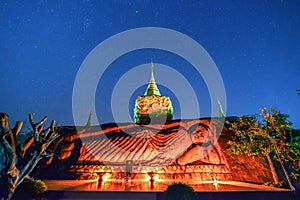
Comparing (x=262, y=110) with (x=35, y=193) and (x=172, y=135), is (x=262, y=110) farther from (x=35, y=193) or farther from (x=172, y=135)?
(x=35, y=193)

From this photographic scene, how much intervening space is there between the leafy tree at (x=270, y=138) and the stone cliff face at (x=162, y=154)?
111 centimetres

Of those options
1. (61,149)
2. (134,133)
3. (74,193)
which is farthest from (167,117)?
(74,193)

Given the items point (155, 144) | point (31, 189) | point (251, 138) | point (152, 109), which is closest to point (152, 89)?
point (152, 109)

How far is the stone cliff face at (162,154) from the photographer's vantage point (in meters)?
8.87

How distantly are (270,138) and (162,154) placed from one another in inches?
185

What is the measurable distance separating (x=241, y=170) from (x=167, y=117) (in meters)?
10.4

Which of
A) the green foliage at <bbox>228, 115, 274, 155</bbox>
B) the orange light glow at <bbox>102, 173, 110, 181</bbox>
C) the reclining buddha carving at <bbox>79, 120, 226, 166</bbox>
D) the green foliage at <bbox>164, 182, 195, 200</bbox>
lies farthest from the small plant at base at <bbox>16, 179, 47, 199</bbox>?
the green foliage at <bbox>228, 115, 274, 155</bbox>

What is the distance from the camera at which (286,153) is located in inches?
296

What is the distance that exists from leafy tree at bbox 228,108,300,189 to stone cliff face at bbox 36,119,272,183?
1110 mm

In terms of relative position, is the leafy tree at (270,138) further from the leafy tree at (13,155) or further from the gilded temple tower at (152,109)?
the gilded temple tower at (152,109)

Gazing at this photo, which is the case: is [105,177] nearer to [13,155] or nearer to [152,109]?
[13,155]

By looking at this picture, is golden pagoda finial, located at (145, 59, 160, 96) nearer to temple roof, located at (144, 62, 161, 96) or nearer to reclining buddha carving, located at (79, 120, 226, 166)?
temple roof, located at (144, 62, 161, 96)

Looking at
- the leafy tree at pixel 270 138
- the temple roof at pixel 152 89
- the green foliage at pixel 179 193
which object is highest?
the temple roof at pixel 152 89

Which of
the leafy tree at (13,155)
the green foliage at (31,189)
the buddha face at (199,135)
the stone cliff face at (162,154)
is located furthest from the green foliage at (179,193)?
the buddha face at (199,135)
